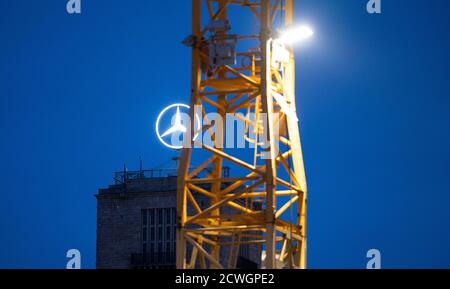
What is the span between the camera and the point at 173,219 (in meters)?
90.8

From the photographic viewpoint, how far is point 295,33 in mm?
50750

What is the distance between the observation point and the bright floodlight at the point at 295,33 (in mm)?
49719

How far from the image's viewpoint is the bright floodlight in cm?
4972

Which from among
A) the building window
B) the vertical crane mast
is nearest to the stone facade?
the building window

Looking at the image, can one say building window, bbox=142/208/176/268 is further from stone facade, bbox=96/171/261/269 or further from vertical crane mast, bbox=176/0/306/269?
vertical crane mast, bbox=176/0/306/269

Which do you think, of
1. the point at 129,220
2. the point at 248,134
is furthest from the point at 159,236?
the point at 248,134

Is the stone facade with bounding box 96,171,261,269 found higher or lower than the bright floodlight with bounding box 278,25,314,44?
lower
